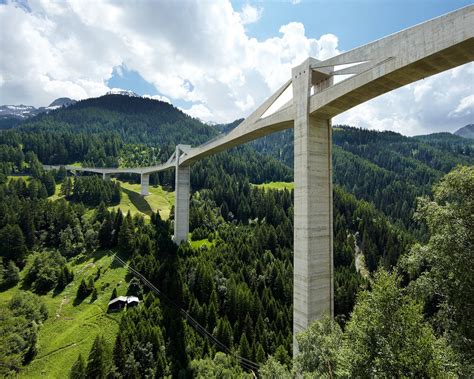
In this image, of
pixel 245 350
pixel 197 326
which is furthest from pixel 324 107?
pixel 197 326

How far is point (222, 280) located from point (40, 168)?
91.0 meters

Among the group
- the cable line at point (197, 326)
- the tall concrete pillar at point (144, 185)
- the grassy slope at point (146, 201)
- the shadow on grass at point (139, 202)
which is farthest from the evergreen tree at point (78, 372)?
the tall concrete pillar at point (144, 185)

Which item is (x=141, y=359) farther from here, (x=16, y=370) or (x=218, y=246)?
(x=218, y=246)

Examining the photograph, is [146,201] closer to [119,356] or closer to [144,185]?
[144,185]

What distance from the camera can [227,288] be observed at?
44.5 meters

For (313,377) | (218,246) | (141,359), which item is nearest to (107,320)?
(141,359)

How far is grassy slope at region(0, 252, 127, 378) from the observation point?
105 ft

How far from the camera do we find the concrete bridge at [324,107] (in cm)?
1343

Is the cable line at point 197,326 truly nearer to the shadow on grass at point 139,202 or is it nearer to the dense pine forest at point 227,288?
the dense pine forest at point 227,288

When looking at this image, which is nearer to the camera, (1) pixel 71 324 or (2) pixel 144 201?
(1) pixel 71 324

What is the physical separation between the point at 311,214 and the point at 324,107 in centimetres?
660

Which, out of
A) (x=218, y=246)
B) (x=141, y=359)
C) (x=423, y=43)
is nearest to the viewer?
(x=423, y=43)

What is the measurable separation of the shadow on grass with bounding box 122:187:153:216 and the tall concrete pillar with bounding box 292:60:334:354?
7136cm

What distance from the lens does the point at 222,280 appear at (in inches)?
1813
